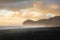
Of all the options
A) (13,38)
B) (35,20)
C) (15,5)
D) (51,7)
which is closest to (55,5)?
(51,7)

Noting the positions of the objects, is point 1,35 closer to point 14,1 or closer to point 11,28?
point 11,28

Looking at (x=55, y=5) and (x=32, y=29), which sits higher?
(x=55, y=5)

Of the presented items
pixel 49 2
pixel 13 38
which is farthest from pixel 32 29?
pixel 49 2

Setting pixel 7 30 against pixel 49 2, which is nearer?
pixel 7 30

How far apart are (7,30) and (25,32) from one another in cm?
14

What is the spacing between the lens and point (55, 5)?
116 centimetres

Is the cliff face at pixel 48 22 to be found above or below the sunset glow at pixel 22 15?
below

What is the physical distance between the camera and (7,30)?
42.1 inches

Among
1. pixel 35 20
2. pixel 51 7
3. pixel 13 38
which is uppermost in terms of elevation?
pixel 51 7

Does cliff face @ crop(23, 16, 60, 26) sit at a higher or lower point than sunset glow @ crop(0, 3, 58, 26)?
lower

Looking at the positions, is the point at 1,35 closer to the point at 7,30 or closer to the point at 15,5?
the point at 7,30

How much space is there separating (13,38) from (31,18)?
21 cm

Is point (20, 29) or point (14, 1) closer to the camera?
point (20, 29)

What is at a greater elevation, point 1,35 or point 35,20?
point 35,20
